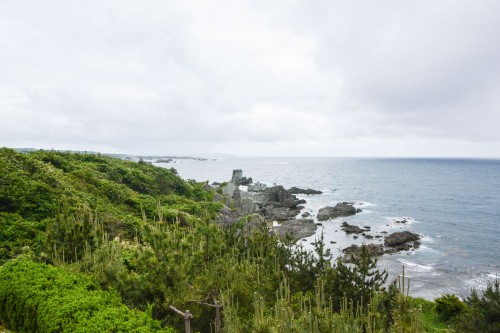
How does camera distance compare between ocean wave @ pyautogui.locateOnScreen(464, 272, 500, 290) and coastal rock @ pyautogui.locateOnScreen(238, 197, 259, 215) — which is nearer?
ocean wave @ pyautogui.locateOnScreen(464, 272, 500, 290)

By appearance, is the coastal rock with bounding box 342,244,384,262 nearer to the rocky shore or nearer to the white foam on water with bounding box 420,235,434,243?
the rocky shore

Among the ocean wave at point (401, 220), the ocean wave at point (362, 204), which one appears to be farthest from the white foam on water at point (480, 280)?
the ocean wave at point (362, 204)

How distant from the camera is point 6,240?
15.8 m

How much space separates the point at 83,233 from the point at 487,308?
19.5 meters

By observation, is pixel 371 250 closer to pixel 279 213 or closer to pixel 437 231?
pixel 437 231

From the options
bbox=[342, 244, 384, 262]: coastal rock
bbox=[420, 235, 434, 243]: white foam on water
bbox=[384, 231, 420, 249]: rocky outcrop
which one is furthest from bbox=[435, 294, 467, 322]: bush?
bbox=[420, 235, 434, 243]: white foam on water

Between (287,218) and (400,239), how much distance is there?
71.8 feet

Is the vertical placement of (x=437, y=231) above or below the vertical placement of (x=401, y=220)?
below

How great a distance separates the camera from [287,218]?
208 ft

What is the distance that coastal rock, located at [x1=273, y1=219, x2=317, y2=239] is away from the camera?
52438 millimetres

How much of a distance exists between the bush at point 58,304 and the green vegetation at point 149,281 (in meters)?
0.03

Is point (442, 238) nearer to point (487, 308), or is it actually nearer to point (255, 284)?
point (487, 308)

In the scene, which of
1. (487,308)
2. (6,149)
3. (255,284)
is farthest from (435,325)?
(6,149)

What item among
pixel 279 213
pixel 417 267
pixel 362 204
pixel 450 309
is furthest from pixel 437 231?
pixel 450 309
